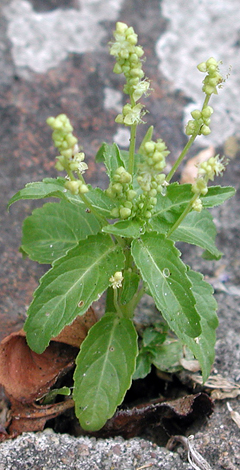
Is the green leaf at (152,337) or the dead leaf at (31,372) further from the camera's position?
the green leaf at (152,337)

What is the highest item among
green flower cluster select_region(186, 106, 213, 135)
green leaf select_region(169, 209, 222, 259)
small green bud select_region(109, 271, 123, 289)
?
green flower cluster select_region(186, 106, 213, 135)

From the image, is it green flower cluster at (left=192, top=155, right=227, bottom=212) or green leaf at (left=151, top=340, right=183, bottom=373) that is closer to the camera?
green flower cluster at (left=192, top=155, right=227, bottom=212)

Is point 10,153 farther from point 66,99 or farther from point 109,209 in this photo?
point 109,209

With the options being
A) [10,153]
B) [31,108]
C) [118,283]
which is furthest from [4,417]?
[31,108]

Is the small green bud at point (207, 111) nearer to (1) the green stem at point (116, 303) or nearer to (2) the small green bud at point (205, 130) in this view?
(2) the small green bud at point (205, 130)

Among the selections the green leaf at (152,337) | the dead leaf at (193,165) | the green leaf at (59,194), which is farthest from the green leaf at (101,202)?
the dead leaf at (193,165)

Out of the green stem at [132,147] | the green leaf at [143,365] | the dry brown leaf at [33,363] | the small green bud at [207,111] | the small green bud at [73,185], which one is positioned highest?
the small green bud at [207,111]

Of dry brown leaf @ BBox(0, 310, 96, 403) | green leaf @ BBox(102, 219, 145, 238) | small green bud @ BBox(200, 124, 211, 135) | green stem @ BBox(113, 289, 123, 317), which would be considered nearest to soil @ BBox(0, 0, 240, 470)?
dry brown leaf @ BBox(0, 310, 96, 403)

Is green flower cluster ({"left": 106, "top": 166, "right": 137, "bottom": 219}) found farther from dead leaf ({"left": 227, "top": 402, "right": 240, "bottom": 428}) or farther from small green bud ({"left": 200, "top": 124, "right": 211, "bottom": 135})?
dead leaf ({"left": 227, "top": 402, "right": 240, "bottom": 428})
